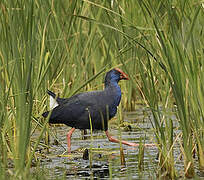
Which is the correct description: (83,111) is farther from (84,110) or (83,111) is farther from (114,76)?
(114,76)

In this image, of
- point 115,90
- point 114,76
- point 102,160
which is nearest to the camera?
point 102,160

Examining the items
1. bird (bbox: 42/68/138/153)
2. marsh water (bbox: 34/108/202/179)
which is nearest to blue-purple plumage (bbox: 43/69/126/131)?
bird (bbox: 42/68/138/153)

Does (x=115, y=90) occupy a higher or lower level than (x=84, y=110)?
higher

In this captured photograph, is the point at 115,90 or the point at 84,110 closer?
the point at 84,110

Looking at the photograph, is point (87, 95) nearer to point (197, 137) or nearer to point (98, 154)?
point (98, 154)

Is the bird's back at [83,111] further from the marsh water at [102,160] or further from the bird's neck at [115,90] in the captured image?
the marsh water at [102,160]

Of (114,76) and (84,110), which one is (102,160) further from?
(114,76)

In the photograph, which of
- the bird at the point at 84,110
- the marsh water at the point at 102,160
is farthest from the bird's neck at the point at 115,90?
the marsh water at the point at 102,160

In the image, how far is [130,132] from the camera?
636cm

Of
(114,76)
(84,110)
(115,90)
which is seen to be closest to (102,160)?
(84,110)

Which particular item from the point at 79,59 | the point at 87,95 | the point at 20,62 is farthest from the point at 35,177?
the point at 79,59

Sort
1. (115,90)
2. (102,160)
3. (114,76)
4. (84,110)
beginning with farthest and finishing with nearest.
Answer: (114,76) < (115,90) < (84,110) < (102,160)

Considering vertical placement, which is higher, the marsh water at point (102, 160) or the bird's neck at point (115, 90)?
the bird's neck at point (115, 90)

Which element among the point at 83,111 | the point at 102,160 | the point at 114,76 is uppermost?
the point at 114,76
